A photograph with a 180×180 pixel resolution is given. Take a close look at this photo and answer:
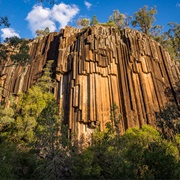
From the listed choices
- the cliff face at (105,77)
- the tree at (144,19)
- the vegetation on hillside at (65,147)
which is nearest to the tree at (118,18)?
the tree at (144,19)

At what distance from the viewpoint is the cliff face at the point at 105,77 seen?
22.5m

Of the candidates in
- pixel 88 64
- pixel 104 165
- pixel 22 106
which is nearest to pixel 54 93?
pixel 22 106

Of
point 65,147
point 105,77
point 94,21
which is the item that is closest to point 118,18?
point 94,21

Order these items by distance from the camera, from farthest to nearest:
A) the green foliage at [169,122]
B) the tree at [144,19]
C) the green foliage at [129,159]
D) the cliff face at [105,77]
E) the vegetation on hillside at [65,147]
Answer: the tree at [144,19], the cliff face at [105,77], the green foliage at [169,122], the vegetation on hillside at [65,147], the green foliage at [129,159]

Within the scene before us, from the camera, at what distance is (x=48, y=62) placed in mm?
28500

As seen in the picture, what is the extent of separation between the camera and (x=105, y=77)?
82.4ft

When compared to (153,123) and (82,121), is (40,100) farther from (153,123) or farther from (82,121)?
(153,123)

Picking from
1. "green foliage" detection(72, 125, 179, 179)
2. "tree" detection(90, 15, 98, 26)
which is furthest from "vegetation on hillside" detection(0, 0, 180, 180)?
"tree" detection(90, 15, 98, 26)

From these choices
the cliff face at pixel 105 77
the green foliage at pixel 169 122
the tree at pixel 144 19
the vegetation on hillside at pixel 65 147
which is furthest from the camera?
the tree at pixel 144 19

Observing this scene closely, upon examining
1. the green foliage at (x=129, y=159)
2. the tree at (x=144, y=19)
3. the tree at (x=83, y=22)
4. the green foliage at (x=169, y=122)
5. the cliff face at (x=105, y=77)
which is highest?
the tree at (x=83, y=22)

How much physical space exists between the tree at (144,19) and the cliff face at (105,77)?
12983 millimetres

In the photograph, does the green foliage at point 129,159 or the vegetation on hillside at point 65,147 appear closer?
the green foliage at point 129,159

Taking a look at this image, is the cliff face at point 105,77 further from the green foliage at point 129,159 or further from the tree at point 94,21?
the tree at point 94,21

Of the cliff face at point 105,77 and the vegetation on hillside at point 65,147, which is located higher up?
the cliff face at point 105,77
